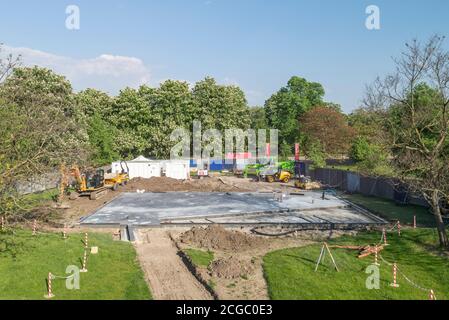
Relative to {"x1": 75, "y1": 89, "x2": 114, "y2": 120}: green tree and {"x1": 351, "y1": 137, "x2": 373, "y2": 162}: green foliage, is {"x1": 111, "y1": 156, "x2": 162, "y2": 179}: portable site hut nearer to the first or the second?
{"x1": 75, "y1": 89, "x2": 114, "y2": 120}: green tree

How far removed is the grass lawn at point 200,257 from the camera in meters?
18.9

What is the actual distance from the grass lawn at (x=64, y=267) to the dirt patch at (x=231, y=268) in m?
3.28

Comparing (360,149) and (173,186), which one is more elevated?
(360,149)

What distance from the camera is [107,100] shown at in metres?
68.9

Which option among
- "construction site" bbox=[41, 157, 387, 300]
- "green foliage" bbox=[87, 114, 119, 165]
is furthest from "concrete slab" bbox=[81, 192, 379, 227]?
"green foliage" bbox=[87, 114, 119, 165]

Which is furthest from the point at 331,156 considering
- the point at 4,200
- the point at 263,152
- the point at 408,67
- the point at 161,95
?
the point at 4,200

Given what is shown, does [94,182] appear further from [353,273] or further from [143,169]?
[353,273]

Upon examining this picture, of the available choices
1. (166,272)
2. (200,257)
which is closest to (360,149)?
(200,257)

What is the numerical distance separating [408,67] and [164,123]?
161ft

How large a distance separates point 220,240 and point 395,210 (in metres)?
18.2

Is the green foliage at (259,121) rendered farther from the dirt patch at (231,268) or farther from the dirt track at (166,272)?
the dirt patch at (231,268)

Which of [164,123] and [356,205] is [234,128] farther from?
[356,205]

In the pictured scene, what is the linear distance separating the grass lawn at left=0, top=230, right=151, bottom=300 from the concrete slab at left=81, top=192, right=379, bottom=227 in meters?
5.85

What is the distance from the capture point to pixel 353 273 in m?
17.5
